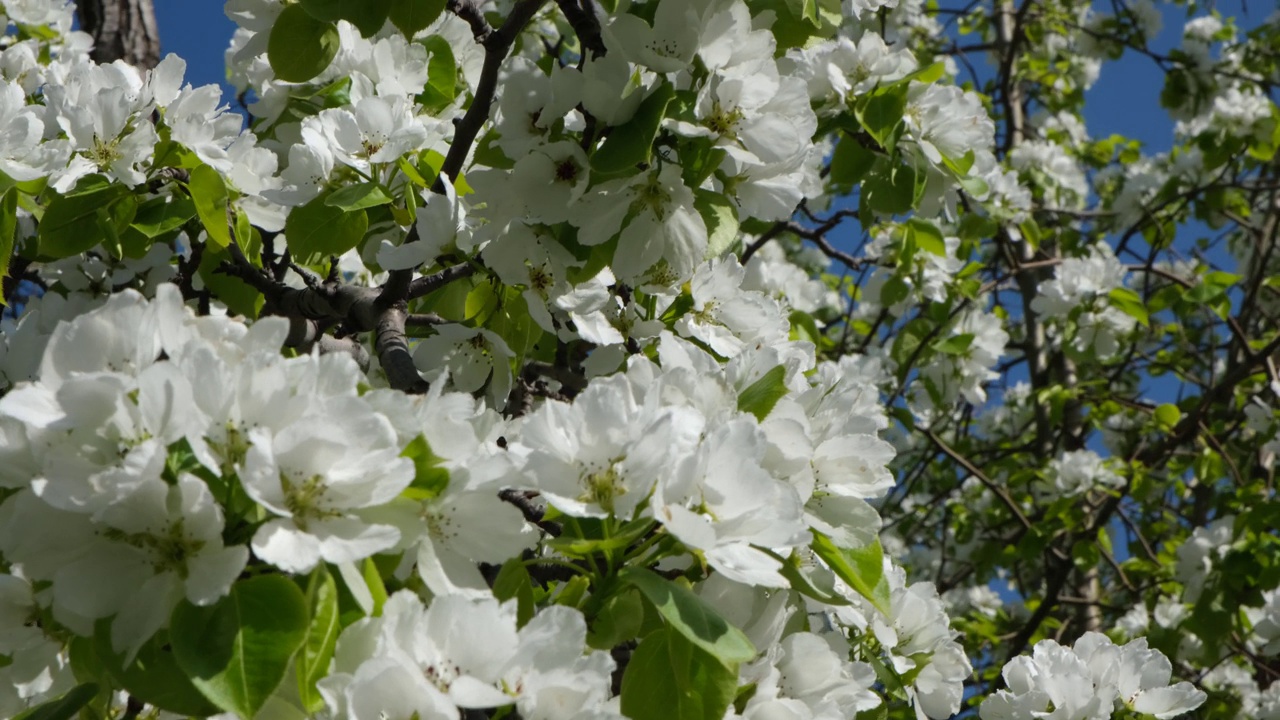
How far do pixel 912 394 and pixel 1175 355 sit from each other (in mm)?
1716

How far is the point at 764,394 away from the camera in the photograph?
4.42 feet

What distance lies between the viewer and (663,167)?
148 cm

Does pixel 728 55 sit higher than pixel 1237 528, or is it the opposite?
pixel 728 55

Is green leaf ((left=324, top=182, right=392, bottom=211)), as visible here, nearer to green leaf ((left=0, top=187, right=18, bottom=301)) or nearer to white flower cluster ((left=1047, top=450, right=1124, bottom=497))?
green leaf ((left=0, top=187, right=18, bottom=301))

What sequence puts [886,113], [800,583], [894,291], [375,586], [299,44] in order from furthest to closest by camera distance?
[894,291] → [886,113] → [299,44] → [800,583] → [375,586]

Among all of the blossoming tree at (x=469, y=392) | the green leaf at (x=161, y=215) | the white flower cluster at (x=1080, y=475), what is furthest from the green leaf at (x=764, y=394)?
the white flower cluster at (x=1080, y=475)

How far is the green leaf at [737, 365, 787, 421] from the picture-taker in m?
1.34

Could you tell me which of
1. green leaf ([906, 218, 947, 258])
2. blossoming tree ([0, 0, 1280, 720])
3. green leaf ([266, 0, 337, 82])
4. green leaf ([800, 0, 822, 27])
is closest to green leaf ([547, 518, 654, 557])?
blossoming tree ([0, 0, 1280, 720])

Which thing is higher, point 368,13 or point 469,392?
point 368,13

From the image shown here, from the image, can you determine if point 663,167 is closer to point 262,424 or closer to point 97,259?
point 262,424

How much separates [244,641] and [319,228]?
0.95 metres

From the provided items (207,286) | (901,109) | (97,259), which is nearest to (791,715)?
(901,109)

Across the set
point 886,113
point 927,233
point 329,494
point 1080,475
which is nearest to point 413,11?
point 329,494

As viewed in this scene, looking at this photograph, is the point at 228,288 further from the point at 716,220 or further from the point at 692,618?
the point at 692,618
